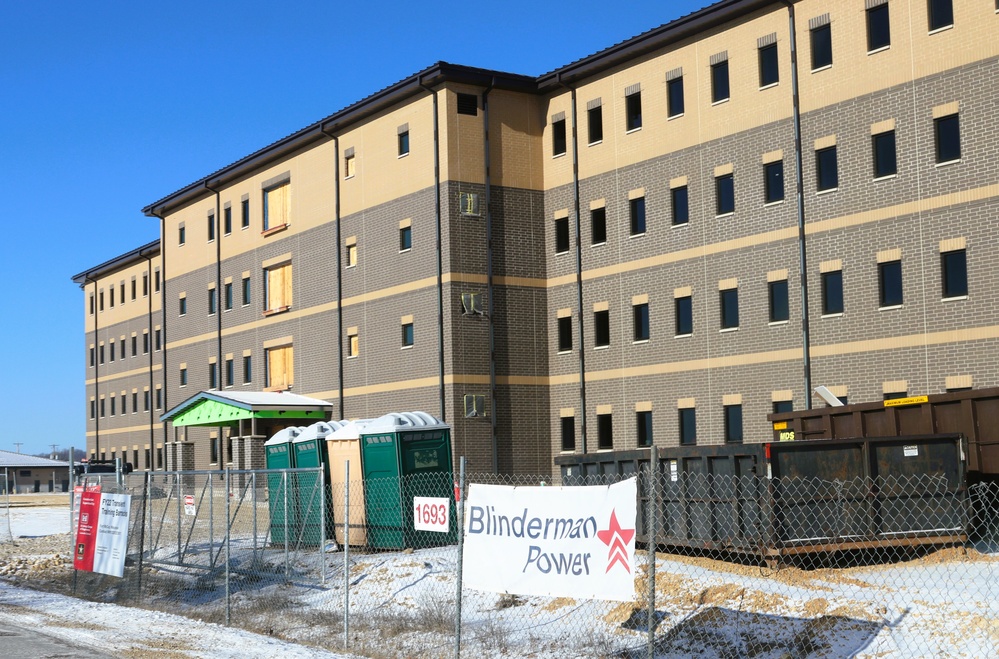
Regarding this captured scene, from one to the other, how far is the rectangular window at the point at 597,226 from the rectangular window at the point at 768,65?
725 cm

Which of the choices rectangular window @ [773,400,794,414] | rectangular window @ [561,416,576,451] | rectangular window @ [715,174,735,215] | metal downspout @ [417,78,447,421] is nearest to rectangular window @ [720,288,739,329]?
rectangular window @ [715,174,735,215]

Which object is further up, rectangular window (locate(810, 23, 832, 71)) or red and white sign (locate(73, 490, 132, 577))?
rectangular window (locate(810, 23, 832, 71))

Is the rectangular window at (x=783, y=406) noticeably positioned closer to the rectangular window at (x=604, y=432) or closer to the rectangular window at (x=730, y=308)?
the rectangular window at (x=730, y=308)

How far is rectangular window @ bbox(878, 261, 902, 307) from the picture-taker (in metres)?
29.5

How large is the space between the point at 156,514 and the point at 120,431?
43.3 meters

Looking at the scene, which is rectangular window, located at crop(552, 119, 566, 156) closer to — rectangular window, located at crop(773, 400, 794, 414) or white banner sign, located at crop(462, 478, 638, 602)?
rectangular window, located at crop(773, 400, 794, 414)

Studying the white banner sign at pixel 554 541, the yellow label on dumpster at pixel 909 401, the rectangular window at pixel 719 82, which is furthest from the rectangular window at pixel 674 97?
the white banner sign at pixel 554 541

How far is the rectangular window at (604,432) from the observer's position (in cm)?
3769

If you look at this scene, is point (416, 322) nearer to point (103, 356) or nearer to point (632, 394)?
point (632, 394)

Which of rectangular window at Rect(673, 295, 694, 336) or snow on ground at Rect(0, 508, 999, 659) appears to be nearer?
snow on ground at Rect(0, 508, 999, 659)

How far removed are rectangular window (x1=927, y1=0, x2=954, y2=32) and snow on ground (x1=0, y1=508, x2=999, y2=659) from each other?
15.2 meters

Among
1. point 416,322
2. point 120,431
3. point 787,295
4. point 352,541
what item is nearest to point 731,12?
point 787,295

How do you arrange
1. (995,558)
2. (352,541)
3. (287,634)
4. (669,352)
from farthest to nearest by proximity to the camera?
(669,352) < (352,541) < (995,558) < (287,634)

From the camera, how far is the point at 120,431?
2697 inches
